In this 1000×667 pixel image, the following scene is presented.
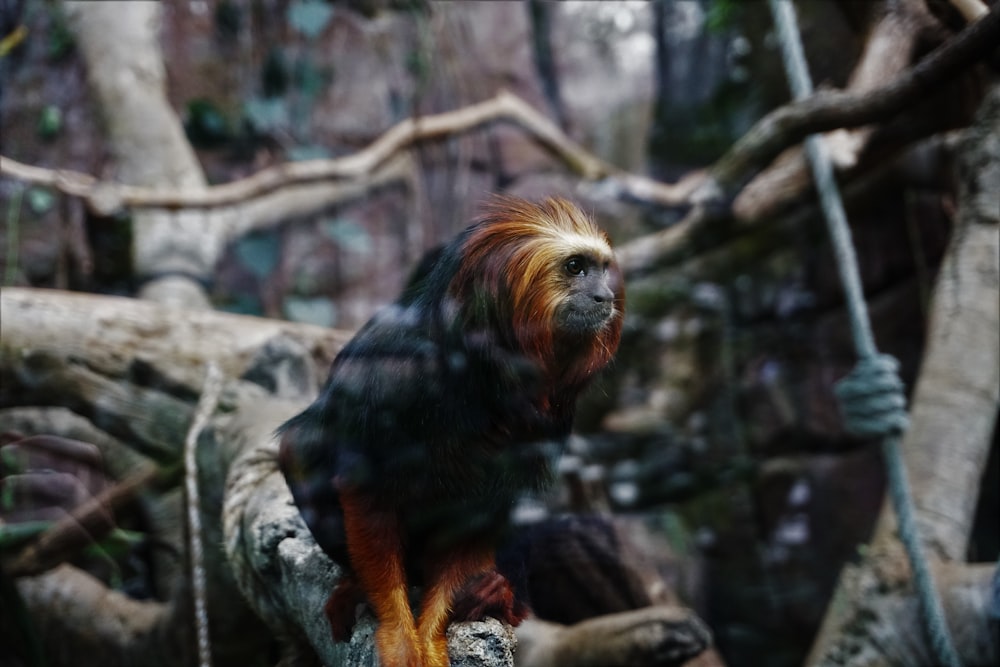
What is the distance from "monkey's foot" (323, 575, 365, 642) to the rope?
122 cm

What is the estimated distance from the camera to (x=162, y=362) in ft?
8.31

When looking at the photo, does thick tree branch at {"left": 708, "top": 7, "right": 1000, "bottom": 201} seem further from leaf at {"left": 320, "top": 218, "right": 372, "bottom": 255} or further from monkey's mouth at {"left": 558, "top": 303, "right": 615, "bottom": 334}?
leaf at {"left": 320, "top": 218, "right": 372, "bottom": 255}

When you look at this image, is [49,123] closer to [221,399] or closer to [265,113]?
[265,113]

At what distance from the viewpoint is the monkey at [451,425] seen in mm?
1318

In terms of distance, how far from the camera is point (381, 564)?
1.31 meters

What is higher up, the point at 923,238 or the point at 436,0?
the point at 436,0

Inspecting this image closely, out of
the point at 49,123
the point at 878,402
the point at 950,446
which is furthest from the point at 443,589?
the point at 49,123

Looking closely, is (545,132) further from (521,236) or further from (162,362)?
(521,236)

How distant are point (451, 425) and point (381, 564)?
234mm

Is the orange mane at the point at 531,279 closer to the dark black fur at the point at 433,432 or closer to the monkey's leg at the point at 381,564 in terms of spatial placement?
the dark black fur at the point at 433,432

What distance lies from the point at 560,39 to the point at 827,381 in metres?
2.09

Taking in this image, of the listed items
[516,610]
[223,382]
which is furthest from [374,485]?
[223,382]

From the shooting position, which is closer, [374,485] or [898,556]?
[374,485]

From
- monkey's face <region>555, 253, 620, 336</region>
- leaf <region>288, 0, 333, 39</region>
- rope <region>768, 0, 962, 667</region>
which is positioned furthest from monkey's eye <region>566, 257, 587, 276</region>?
leaf <region>288, 0, 333, 39</region>
